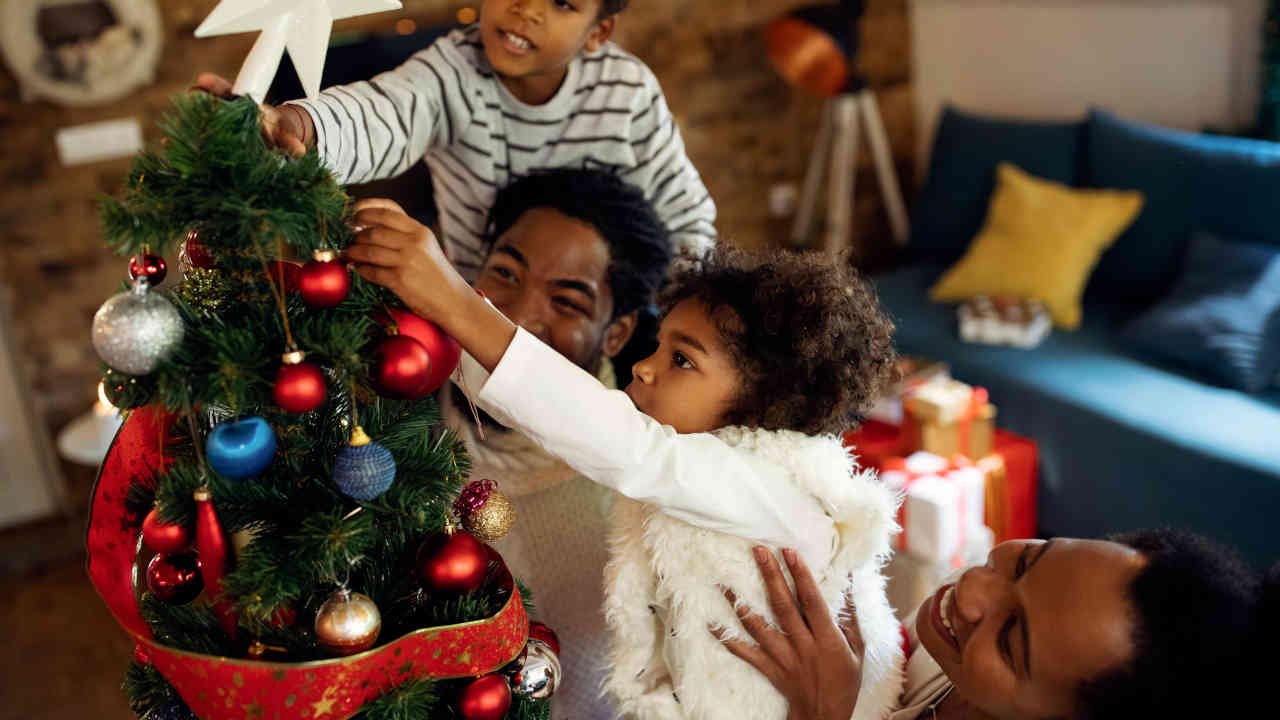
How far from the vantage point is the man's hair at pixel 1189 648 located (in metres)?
0.88

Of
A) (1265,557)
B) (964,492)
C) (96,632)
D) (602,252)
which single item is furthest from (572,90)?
(96,632)

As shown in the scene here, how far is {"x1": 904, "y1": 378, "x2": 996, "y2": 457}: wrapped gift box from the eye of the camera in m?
2.65

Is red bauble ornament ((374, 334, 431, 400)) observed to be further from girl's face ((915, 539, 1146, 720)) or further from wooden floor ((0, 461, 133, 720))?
wooden floor ((0, 461, 133, 720))

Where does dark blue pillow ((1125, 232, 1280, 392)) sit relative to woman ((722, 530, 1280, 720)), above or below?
below

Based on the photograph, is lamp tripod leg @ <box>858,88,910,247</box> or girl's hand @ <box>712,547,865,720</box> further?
lamp tripod leg @ <box>858,88,910,247</box>

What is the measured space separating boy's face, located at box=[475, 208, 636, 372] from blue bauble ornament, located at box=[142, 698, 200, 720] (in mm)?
647

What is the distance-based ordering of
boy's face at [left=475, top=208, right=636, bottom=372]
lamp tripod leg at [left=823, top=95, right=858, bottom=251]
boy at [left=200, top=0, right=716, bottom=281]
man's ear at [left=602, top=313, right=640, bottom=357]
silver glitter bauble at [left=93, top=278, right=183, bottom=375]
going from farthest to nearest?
lamp tripod leg at [left=823, top=95, right=858, bottom=251]
man's ear at [left=602, top=313, right=640, bottom=357]
boy's face at [left=475, top=208, right=636, bottom=372]
boy at [left=200, top=0, right=716, bottom=281]
silver glitter bauble at [left=93, top=278, right=183, bottom=375]

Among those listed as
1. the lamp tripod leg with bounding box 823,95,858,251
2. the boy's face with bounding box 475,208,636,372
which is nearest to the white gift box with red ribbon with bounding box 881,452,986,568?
the boy's face with bounding box 475,208,636,372

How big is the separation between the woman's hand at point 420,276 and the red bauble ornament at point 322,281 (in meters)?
0.04

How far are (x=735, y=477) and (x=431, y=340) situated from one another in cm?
36

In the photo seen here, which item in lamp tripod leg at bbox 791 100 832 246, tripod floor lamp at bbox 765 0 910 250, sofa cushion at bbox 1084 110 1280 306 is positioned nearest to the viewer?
sofa cushion at bbox 1084 110 1280 306

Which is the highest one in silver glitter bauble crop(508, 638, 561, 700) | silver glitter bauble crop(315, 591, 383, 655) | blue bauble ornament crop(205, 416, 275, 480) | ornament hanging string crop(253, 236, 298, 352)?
ornament hanging string crop(253, 236, 298, 352)

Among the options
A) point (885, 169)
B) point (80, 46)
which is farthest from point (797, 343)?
point (885, 169)

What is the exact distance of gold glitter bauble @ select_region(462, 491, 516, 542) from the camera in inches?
38.4
